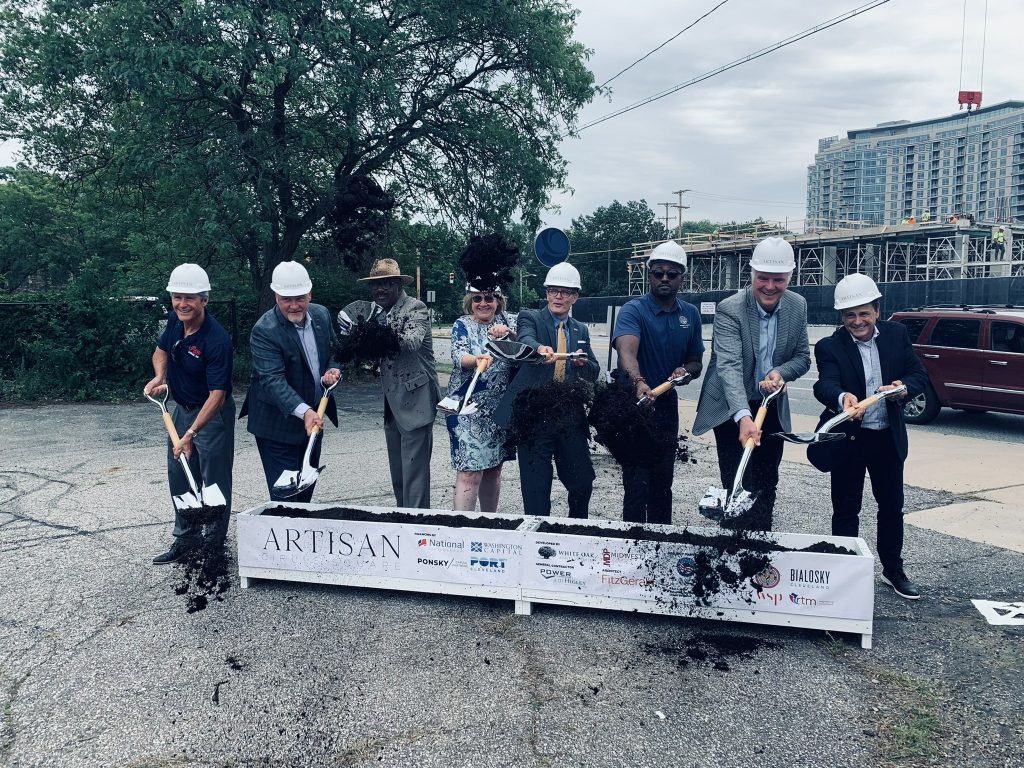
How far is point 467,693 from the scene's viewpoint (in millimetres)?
3273

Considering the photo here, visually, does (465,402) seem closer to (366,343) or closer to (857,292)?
(366,343)

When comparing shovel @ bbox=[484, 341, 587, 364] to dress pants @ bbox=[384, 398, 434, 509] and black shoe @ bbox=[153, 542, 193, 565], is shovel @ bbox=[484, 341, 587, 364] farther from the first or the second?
black shoe @ bbox=[153, 542, 193, 565]

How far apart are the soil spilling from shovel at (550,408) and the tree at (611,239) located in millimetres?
76935

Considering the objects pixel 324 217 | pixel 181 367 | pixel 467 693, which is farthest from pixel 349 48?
pixel 467 693

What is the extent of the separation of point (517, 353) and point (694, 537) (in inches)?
55.1

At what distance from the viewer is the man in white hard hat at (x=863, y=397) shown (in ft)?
13.7

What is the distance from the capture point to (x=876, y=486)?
4340mm

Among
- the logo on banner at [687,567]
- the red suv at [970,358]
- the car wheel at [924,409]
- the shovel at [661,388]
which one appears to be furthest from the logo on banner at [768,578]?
the car wheel at [924,409]

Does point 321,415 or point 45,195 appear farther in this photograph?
point 45,195

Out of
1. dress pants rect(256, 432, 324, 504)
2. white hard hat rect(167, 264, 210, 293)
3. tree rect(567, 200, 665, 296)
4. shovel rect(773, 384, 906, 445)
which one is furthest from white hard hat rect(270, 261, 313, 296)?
tree rect(567, 200, 665, 296)

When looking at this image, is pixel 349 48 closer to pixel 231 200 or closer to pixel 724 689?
pixel 231 200

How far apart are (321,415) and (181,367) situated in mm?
959

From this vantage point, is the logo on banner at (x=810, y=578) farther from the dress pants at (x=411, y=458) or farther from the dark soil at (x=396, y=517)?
the dress pants at (x=411, y=458)

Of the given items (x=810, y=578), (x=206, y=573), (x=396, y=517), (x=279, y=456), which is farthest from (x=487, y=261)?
(x=810, y=578)
